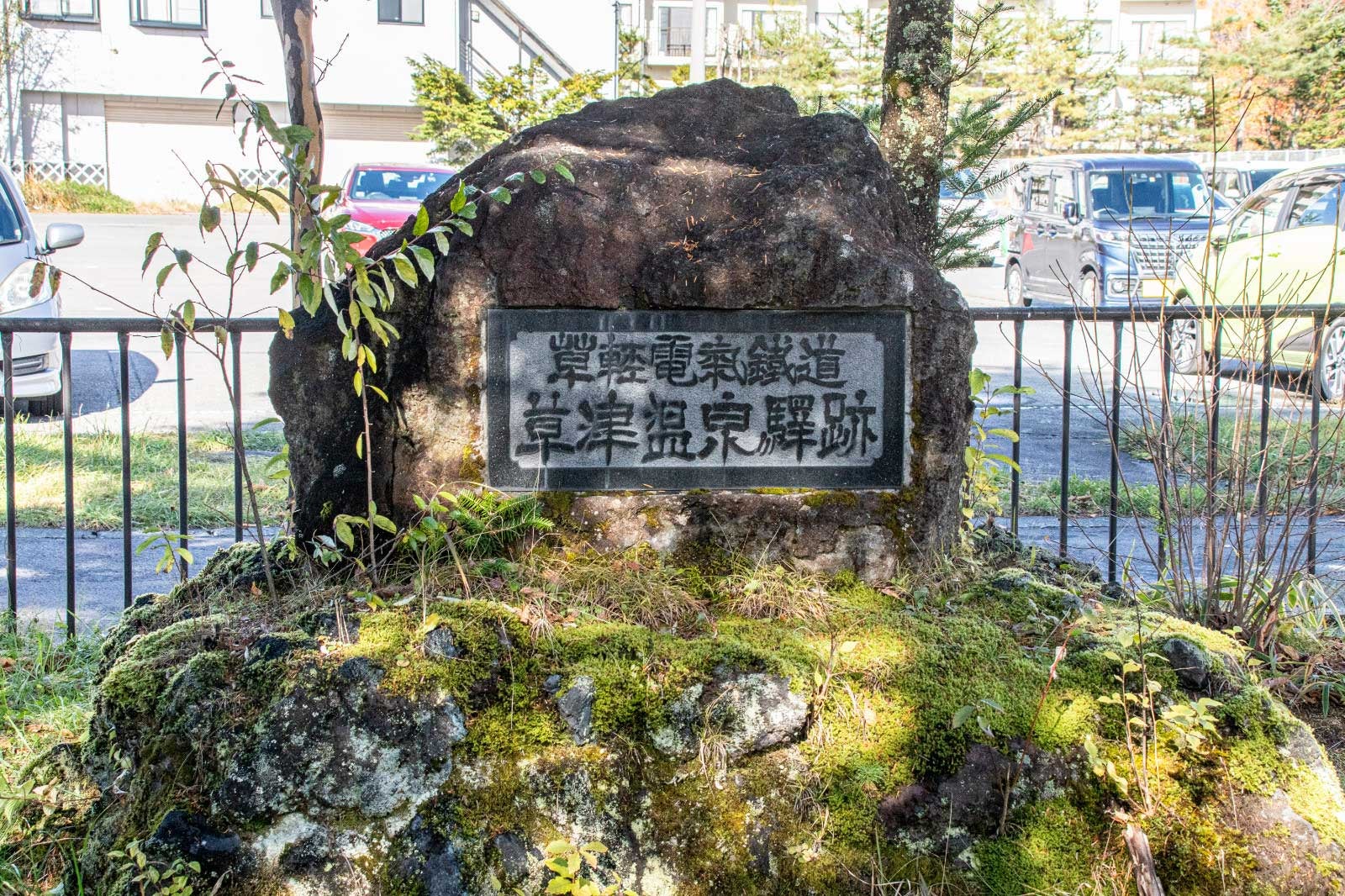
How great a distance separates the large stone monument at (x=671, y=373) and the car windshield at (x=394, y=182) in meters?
12.2

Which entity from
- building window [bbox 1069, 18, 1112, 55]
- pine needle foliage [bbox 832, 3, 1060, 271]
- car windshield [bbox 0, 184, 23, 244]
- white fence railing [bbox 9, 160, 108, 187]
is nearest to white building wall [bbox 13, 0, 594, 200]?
white fence railing [bbox 9, 160, 108, 187]

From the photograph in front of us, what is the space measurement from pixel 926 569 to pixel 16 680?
9.63 feet

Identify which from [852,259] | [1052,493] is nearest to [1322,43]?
[1052,493]

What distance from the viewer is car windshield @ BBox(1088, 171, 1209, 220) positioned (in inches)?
536

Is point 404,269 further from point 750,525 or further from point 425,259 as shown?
point 750,525

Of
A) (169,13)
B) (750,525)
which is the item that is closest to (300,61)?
(750,525)

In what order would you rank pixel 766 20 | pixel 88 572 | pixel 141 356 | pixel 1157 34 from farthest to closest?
1. pixel 766 20
2. pixel 1157 34
3. pixel 141 356
4. pixel 88 572

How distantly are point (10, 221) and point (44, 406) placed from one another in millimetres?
1315

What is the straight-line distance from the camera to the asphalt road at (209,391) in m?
4.82

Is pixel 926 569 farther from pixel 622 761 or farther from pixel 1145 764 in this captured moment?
pixel 622 761

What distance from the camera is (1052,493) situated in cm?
666

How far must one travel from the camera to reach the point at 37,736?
11.3ft

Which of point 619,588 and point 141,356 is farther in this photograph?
point 141,356

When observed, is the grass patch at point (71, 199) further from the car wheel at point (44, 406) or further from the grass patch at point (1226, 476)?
the grass patch at point (1226, 476)
